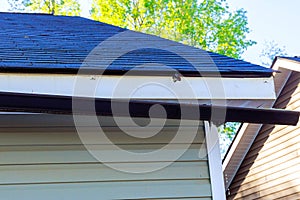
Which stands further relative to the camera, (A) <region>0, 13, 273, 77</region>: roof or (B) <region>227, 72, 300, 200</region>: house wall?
(B) <region>227, 72, 300, 200</region>: house wall

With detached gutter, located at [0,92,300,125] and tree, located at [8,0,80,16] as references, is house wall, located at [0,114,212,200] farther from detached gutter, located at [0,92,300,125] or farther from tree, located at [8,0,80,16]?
tree, located at [8,0,80,16]

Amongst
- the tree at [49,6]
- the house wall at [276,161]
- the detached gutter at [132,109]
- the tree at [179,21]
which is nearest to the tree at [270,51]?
the tree at [179,21]

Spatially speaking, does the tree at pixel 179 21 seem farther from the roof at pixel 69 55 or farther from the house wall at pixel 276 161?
the roof at pixel 69 55

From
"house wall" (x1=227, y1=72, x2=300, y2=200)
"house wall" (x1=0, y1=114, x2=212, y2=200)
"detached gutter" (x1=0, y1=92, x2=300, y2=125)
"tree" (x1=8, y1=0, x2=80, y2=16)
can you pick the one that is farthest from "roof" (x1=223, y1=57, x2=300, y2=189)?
"tree" (x1=8, y1=0, x2=80, y2=16)

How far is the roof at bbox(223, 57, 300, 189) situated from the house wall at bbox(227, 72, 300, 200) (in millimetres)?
69

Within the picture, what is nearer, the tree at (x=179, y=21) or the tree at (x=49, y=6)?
the tree at (x=179, y=21)

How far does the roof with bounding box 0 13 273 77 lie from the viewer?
2.50 meters

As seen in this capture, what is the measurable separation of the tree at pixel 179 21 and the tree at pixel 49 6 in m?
0.79

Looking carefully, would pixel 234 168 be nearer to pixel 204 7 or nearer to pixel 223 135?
pixel 223 135

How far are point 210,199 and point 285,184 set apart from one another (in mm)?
4173

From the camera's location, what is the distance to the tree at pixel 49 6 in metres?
14.2

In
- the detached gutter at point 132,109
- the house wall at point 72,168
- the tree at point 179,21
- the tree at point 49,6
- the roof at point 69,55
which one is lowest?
the house wall at point 72,168

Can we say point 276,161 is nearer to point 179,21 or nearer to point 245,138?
point 245,138

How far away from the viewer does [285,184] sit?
6332mm
